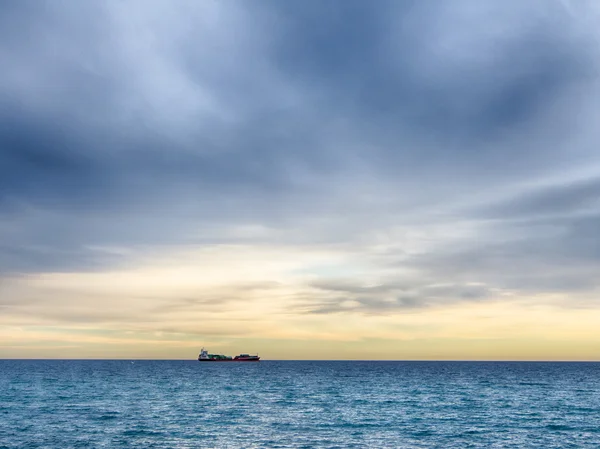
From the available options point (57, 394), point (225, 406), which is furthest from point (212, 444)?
point (57, 394)

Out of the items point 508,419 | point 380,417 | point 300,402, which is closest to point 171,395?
point 300,402

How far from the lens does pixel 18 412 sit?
9188 cm

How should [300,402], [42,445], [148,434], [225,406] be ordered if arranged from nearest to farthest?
[42,445], [148,434], [225,406], [300,402]

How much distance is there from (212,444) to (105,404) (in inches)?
1986

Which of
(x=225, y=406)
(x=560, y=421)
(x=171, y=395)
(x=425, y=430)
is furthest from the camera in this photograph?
(x=171, y=395)

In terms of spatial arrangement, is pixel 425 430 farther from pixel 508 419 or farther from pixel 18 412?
pixel 18 412

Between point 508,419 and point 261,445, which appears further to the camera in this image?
point 508,419

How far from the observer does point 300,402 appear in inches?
4382

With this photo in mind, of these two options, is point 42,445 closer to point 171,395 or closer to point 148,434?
point 148,434

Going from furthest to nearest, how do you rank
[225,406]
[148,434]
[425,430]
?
[225,406] < [425,430] < [148,434]

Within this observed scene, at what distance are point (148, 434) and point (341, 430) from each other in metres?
24.9

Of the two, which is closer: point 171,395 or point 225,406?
point 225,406

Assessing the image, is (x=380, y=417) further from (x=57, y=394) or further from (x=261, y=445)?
(x=57, y=394)

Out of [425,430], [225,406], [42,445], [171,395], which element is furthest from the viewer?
[171,395]
